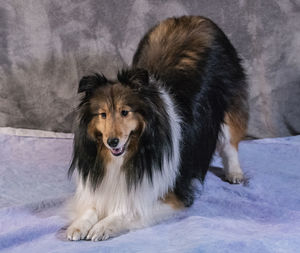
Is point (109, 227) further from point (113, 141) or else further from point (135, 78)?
point (135, 78)

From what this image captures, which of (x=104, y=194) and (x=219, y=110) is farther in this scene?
(x=219, y=110)

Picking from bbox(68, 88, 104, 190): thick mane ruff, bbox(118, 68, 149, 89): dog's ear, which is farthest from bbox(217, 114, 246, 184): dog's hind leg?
bbox(68, 88, 104, 190): thick mane ruff

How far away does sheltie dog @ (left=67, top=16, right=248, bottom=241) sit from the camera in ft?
8.66

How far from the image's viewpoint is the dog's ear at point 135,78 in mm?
2646

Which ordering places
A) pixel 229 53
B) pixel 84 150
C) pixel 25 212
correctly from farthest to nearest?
pixel 229 53 < pixel 25 212 < pixel 84 150

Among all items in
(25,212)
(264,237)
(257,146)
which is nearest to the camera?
(264,237)

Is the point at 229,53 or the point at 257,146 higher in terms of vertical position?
the point at 229,53

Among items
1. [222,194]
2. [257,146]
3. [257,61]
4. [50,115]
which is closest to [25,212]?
[222,194]

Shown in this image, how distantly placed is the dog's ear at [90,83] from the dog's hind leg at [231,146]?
3.47 feet

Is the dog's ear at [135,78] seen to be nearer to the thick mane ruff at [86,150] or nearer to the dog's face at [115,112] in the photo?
the dog's face at [115,112]

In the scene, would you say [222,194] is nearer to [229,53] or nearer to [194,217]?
[194,217]

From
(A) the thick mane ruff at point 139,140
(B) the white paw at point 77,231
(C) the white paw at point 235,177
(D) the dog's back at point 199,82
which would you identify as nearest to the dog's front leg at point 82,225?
(B) the white paw at point 77,231

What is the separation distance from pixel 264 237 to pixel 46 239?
1.10m

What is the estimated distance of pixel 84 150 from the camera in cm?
271
